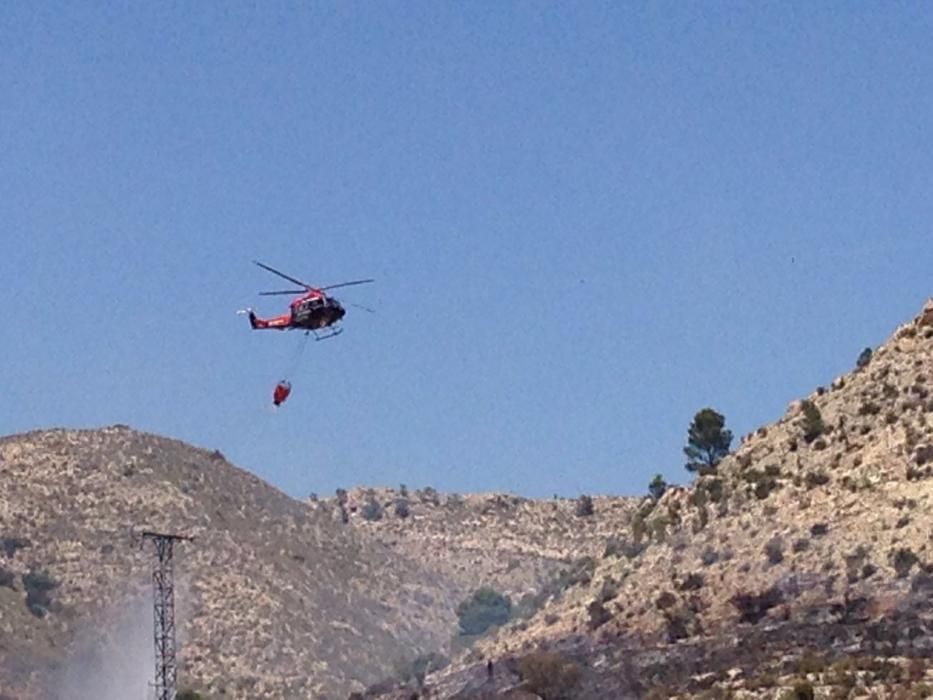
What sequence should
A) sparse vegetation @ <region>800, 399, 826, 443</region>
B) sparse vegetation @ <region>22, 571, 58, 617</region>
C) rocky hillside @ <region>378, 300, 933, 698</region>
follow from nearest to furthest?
rocky hillside @ <region>378, 300, 933, 698</region>
sparse vegetation @ <region>800, 399, 826, 443</region>
sparse vegetation @ <region>22, 571, 58, 617</region>

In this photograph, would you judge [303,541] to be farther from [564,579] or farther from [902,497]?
[902,497]

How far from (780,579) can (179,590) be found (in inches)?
3264

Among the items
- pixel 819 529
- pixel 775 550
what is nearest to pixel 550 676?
pixel 775 550

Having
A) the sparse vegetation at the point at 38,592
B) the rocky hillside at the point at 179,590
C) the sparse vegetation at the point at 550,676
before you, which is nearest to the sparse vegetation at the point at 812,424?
the sparse vegetation at the point at 550,676

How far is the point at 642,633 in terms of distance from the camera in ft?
323

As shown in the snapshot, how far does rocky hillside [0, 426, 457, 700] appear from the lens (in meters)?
159

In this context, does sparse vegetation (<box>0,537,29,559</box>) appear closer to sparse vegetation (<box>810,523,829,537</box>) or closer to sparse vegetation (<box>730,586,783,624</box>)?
sparse vegetation (<box>810,523,829,537</box>)

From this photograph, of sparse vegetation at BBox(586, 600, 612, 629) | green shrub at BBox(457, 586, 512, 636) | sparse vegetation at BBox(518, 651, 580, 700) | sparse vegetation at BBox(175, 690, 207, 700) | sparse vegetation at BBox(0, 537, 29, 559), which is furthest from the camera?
green shrub at BBox(457, 586, 512, 636)

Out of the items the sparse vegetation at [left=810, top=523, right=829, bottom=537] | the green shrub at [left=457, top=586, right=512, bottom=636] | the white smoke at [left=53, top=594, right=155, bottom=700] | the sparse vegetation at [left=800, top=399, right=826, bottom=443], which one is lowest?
the sparse vegetation at [left=810, top=523, right=829, bottom=537]

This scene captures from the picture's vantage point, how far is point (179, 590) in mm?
171750

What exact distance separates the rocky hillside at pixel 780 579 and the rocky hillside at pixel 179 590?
4702 cm

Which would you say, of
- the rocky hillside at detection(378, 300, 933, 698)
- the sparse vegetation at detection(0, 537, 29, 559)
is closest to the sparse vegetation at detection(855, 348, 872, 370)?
the rocky hillside at detection(378, 300, 933, 698)

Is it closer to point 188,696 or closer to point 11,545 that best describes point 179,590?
point 11,545

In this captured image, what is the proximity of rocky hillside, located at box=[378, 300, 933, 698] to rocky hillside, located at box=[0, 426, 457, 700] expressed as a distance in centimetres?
4702
